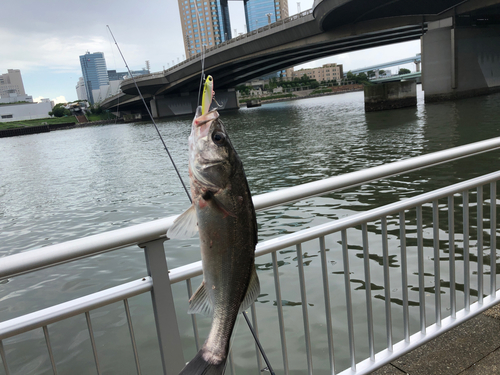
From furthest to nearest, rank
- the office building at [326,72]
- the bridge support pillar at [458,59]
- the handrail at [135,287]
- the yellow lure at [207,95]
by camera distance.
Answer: the office building at [326,72] < the bridge support pillar at [458,59] < the handrail at [135,287] < the yellow lure at [207,95]

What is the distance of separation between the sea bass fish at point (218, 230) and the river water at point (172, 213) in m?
3.36

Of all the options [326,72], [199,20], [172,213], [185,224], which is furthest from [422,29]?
[326,72]

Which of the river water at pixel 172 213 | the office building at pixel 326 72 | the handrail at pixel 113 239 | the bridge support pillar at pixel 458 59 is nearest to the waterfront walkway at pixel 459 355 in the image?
the handrail at pixel 113 239

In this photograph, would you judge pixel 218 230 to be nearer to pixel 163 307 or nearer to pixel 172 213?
pixel 163 307

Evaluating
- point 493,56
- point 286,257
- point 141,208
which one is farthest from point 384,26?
point 286,257

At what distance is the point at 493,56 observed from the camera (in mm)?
37500

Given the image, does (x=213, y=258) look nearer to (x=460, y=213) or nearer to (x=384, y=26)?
(x=460, y=213)

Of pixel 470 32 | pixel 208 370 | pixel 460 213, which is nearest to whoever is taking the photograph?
pixel 208 370

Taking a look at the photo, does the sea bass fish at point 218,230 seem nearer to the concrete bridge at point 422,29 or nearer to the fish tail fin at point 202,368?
the fish tail fin at point 202,368

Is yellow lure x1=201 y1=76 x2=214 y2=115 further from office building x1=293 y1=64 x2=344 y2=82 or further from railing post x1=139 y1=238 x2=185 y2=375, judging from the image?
office building x1=293 y1=64 x2=344 y2=82

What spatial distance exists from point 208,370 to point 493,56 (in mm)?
44139

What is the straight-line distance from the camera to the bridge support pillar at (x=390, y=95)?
33.8 m

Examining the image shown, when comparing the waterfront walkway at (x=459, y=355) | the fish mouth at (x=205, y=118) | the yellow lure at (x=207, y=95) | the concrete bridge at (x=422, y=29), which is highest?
the concrete bridge at (x=422, y=29)

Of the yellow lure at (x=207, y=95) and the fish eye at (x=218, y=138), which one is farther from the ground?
the yellow lure at (x=207, y=95)
